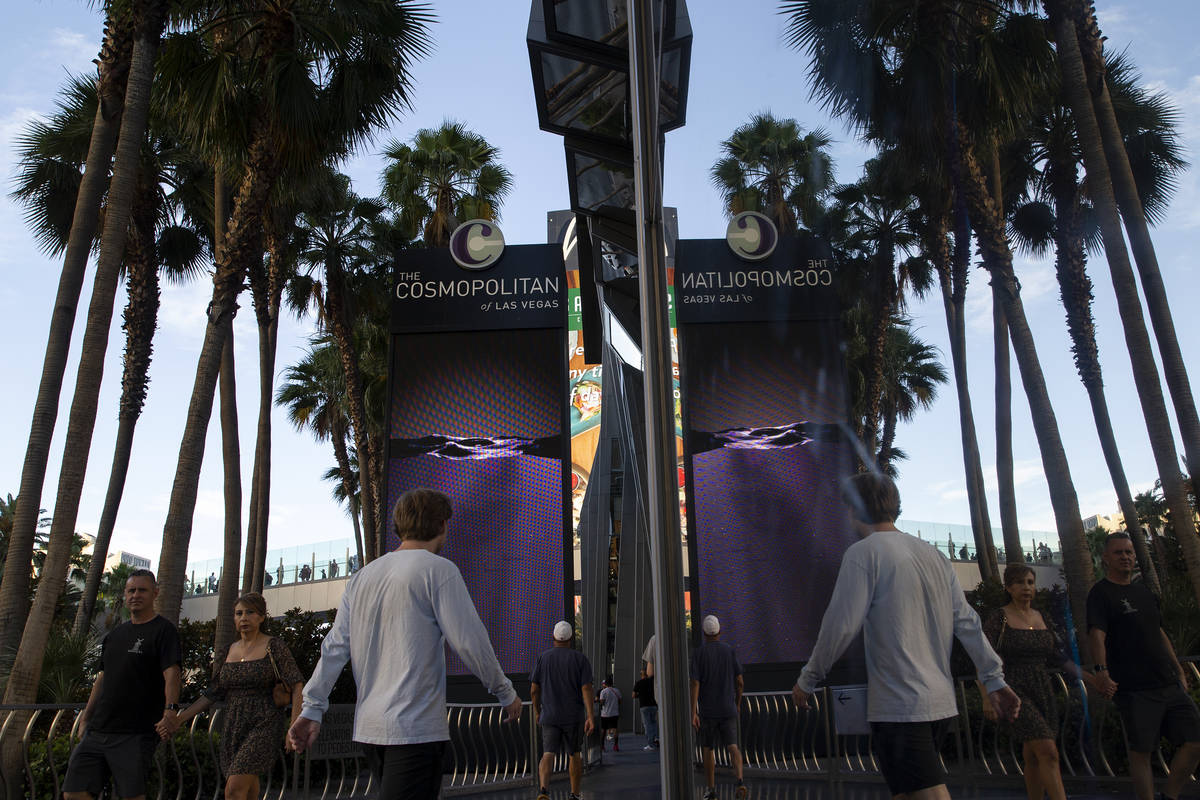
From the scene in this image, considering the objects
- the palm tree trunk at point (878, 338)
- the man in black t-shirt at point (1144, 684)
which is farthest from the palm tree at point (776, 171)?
the man in black t-shirt at point (1144, 684)

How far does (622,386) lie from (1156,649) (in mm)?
8879

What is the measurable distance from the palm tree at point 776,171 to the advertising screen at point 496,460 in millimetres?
11805

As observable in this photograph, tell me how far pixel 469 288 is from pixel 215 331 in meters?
5.46

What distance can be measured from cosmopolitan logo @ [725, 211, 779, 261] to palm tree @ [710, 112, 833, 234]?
0.02 meters

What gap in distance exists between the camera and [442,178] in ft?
72.2

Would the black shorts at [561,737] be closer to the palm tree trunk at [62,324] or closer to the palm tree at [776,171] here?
the palm tree trunk at [62,324]

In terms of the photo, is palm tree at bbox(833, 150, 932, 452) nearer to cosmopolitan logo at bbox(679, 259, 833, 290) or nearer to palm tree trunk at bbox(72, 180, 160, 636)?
cosmopolitan logo at bbox(679, 259, 833, 290)

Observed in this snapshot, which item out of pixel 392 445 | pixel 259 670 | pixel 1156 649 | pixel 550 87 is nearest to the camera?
pixel 1156 649

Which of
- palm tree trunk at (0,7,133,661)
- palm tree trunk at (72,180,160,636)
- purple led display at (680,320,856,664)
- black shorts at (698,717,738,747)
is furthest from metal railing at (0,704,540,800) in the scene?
palm tree trunk at (72,180,160,636)

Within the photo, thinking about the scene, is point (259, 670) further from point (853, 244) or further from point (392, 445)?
point (392, 445)

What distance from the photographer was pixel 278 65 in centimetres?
1092

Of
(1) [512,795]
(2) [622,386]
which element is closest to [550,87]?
(2) [622,386]

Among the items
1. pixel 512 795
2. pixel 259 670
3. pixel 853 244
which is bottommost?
pixel 512 795

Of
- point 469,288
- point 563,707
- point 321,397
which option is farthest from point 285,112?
point 321,397
